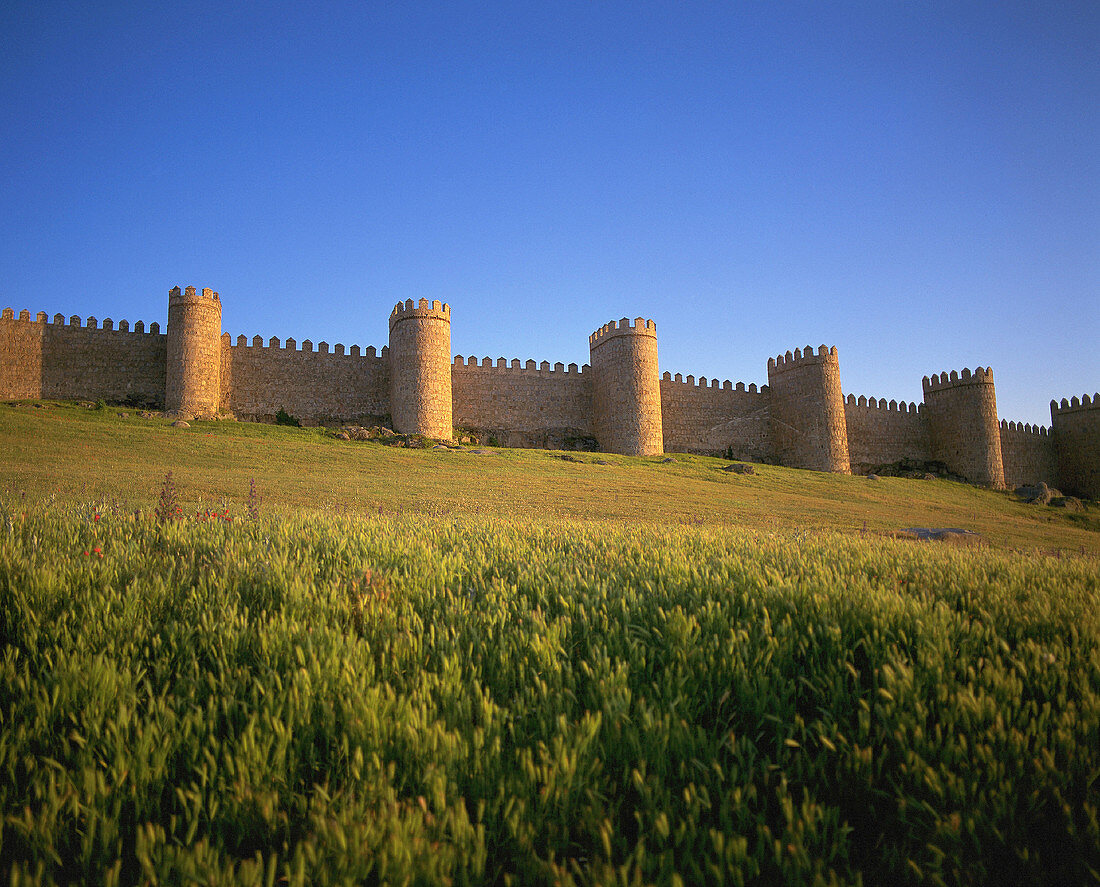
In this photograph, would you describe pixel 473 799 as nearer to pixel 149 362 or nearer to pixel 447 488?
pixel 447 488

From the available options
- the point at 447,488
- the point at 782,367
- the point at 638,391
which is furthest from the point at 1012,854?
the point at 782,367

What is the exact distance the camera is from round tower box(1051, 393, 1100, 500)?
1639 inches

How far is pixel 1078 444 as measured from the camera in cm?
4256

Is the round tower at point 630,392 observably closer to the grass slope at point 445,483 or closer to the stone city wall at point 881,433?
the grass slope at point 445,483

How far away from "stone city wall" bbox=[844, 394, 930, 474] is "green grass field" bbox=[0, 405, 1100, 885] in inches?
1514

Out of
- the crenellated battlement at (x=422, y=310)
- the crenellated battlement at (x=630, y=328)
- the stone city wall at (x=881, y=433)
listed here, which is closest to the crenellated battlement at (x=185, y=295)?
the crenellated battlement at (x=422, y=310)

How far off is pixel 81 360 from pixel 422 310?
52.8ft

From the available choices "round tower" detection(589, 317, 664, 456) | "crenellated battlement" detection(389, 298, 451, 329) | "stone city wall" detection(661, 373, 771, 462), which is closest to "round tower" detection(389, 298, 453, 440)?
A: "crenellated battlement" detection(389, 298, 451, 329)

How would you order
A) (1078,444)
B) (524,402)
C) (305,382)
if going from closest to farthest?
(305,382), (524,402), (1078,444)

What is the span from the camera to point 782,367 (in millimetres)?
38188

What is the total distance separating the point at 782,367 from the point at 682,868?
39.8 m

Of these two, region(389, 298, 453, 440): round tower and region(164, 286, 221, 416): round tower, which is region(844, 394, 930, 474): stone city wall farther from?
region(164, 286, 221, 416): round tower

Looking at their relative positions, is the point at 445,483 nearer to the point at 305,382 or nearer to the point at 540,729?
the point at 540,729

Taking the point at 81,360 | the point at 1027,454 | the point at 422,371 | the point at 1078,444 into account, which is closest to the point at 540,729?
the point at 422,371
